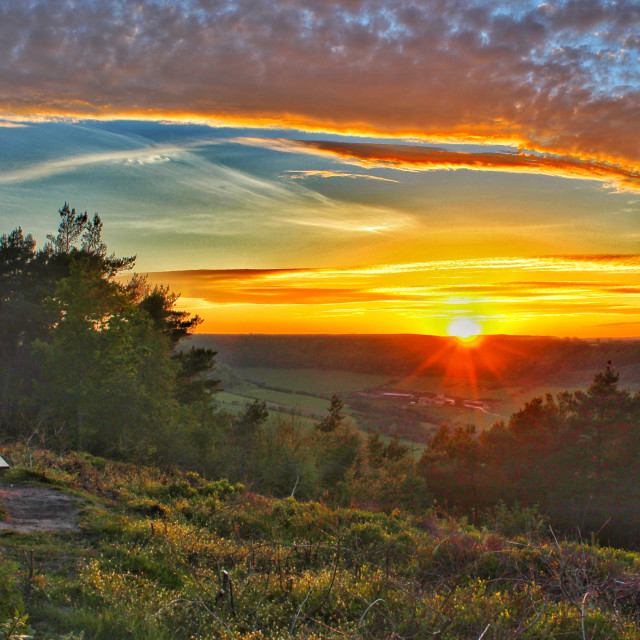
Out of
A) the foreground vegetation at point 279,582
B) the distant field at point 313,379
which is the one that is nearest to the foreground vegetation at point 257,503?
the foreground vegetation at point 279,582

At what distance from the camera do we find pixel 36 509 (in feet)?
32.8

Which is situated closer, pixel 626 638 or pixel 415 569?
pixel 626 638

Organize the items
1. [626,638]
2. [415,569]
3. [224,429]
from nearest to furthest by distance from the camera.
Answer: [626,638]
[415,569]
[224,429]

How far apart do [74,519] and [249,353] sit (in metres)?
110

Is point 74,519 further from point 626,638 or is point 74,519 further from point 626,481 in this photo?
→ point 626,481

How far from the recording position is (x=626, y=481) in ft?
99.0

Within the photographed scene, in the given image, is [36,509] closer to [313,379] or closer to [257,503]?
[257,503]

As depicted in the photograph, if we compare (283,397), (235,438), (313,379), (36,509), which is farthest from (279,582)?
(313,379)

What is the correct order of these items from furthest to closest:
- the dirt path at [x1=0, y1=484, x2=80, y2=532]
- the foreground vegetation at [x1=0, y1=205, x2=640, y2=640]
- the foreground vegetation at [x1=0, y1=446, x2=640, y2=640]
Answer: the dirt path at [x1=0, y1=484, x2=80, y2=532], the foreground vegetation at [x1=0, y1=205, x2=640, y2=640], the foreground vegetation at [x1=0, y1=446, x2=640, y2=640]

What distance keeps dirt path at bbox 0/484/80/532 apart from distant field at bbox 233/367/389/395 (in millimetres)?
86322

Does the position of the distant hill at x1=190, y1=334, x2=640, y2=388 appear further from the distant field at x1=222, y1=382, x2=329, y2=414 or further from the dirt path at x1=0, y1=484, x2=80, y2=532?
the dirt path at x1=0, y1=484, x2=80, y2=532

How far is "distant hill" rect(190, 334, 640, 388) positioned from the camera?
73625mm

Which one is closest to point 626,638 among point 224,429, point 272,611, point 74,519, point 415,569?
point 415,569

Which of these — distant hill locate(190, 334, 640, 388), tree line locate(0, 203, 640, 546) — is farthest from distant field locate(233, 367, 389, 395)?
tree line locate(0, 203, 640, 546)
